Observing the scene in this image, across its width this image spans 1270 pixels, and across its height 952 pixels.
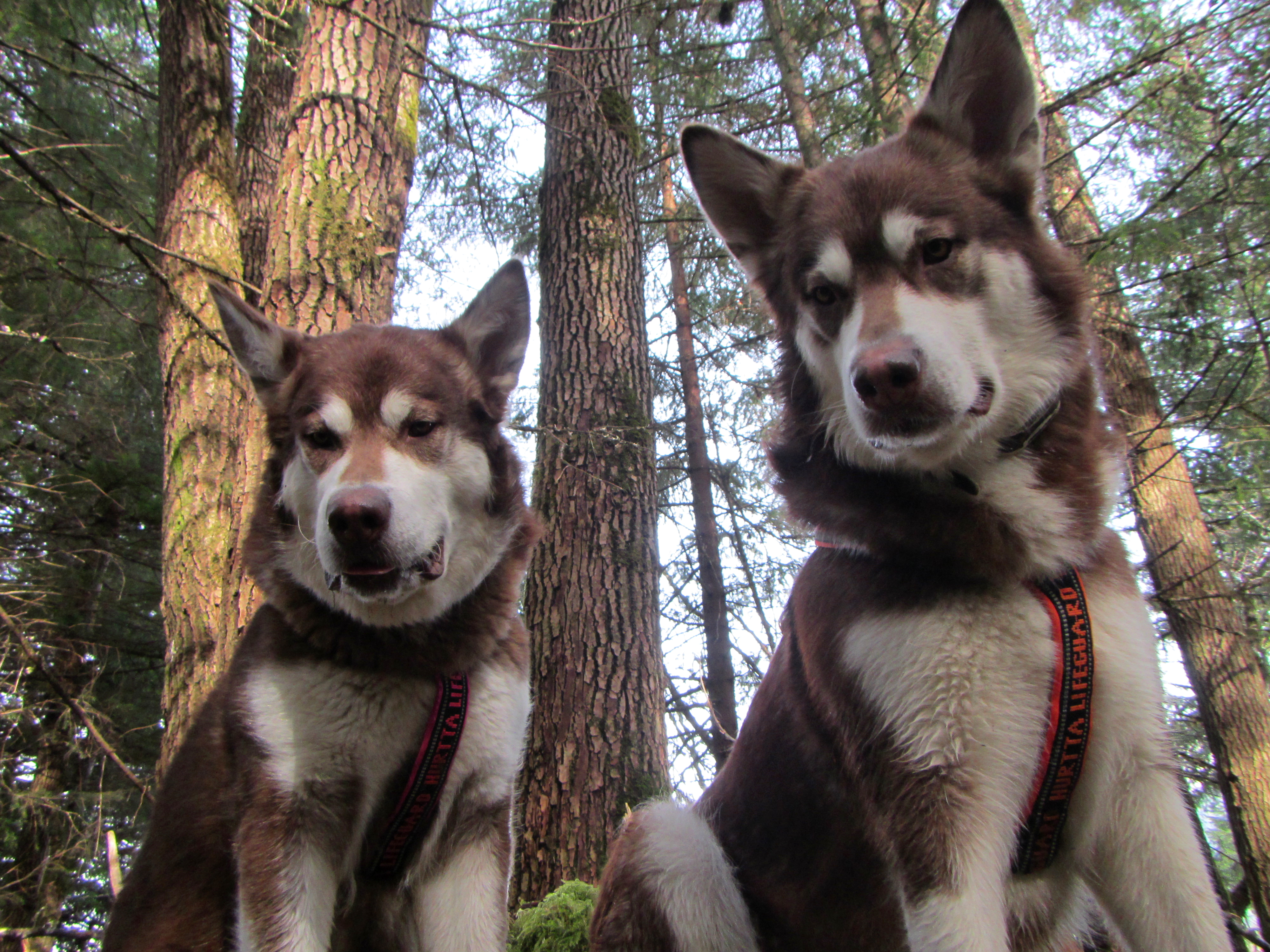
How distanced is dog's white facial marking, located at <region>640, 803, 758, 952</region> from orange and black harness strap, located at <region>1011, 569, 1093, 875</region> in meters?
0.92

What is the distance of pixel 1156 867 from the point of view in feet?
6.95

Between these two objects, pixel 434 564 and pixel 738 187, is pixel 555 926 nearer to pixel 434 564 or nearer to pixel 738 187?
pixel 434 564

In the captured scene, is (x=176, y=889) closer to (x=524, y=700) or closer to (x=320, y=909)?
(x=320, y=909)

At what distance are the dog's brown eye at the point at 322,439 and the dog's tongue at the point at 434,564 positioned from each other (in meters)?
0.53

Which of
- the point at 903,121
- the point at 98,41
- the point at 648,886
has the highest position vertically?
the point at 98,41

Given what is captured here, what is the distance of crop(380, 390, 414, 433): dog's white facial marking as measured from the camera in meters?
2.86

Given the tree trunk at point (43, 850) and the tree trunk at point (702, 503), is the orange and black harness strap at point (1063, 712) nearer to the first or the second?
the tree trunk at point (43, 850)

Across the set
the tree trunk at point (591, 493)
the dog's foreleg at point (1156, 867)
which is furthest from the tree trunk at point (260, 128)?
the dog's foreleg at point (1156, 867)

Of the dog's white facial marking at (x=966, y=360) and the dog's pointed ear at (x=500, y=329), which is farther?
the dog's pointed ear at (x=500, y=329)

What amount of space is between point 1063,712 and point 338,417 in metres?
2.47

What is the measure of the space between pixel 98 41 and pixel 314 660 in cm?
668

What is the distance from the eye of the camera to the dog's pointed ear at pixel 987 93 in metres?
2.47

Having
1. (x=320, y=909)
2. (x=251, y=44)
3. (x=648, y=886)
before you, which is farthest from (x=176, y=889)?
(x=251, y=44)

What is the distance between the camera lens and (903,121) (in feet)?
9.02
